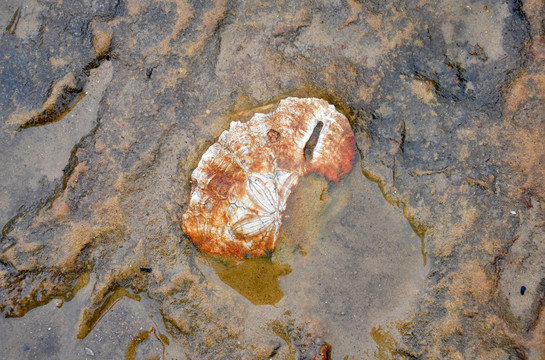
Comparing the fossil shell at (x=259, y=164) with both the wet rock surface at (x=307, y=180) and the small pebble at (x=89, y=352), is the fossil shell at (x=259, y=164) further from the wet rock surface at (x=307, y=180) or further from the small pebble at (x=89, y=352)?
the small pebble at (x=89, y=352)

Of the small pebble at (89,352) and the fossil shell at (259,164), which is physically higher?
the fossil shell at (259,164)

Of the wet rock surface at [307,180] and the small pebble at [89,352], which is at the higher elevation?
the wet rock surface at [307,180]

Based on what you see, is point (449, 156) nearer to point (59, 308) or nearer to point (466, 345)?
point (466, 345)

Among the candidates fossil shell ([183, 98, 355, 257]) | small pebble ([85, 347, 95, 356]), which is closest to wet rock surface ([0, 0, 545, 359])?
small pebble ([85, 347, 95, 356])

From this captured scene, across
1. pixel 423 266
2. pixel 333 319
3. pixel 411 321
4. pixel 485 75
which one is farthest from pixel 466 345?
pixel 485 75

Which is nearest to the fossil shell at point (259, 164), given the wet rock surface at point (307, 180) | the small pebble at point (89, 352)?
the wet rock surface at point (307, 180)

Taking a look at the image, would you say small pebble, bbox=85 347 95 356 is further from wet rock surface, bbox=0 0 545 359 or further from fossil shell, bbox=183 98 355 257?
fossil shell, bbox=183 98 355 257

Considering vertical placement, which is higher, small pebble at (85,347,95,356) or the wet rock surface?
the wet rock surface

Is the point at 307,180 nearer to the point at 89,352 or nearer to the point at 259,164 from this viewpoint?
the point at 259,164
